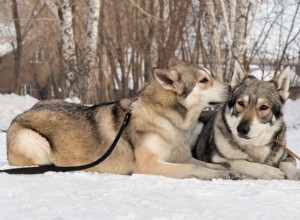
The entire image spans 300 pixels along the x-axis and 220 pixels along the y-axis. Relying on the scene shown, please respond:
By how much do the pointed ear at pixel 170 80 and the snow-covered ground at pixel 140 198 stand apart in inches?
40.2

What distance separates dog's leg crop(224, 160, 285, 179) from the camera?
4582 millimetres

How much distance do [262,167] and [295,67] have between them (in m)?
20.3

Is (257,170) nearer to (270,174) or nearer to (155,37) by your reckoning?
(270,174)

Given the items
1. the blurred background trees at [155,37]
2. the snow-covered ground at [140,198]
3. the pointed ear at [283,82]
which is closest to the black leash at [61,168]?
the snow-covered ground at [140,198]

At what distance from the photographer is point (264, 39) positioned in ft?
69.6

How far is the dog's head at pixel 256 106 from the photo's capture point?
451cm

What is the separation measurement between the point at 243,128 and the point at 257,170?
18.7 inches

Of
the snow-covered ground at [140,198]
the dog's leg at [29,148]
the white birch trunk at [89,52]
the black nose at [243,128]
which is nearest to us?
the snow-covered ground at [140,198]

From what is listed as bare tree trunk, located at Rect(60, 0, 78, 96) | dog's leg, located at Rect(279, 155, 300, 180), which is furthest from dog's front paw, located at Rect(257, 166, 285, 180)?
bare tree trunk, located at Rect(60, 0, 78, 96)

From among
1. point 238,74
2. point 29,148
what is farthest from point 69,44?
point 238,74

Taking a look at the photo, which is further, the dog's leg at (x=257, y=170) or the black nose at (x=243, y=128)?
the dog's leg at (x=257, y=170)

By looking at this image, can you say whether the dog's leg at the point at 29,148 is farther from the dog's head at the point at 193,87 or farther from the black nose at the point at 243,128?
the black nose at the point at 243,128

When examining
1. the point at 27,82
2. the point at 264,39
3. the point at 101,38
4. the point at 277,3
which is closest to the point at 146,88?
the point at 277,3

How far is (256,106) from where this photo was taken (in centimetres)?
457
